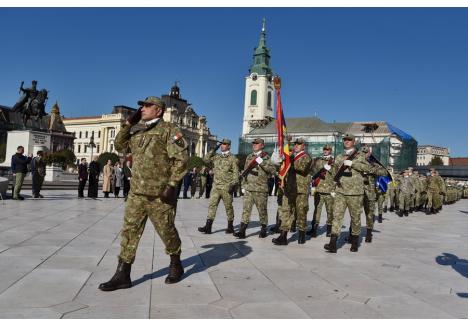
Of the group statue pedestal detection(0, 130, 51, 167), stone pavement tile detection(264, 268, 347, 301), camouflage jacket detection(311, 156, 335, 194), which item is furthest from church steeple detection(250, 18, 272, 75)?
stone pavement tile detection(264, 268, 347, 301)

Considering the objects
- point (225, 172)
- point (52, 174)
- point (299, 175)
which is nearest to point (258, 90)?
point (52, 174)

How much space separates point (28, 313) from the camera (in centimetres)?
354

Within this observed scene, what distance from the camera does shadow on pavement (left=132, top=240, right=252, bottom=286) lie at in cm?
519

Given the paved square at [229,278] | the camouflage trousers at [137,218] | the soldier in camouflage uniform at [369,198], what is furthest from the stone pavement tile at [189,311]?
the soldier in camouflage uniform at [369,198]

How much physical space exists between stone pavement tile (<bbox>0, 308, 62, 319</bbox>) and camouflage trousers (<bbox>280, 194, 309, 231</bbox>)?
16.4ft

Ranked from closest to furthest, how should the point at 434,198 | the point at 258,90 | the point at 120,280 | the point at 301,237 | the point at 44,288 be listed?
1. the point at 44,288
2. the point at 120,280
3. the point at 301,237
4. the point at 434,198
5. the point at 258,90

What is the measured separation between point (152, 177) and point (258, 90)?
118 metres

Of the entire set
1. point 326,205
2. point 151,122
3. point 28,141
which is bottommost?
point 326,205

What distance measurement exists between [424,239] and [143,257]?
6461 mm

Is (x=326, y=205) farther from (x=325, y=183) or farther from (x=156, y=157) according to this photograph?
(x=156, y=157)

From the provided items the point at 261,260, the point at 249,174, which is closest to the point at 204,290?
the point at 261,260

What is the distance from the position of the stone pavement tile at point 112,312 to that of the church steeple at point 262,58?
12015 cm

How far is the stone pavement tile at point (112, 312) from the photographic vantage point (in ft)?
11.6
